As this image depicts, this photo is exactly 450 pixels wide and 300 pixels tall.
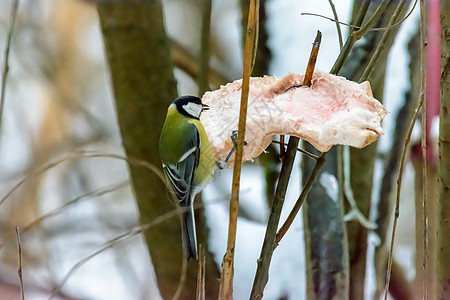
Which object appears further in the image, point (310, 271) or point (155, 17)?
point (155, 17)

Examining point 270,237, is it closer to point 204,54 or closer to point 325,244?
point 325,244

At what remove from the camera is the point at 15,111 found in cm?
159

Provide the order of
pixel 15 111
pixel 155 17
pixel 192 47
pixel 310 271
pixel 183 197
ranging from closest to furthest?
pixel 183 197 < pixel 310 271 < pixel 155 17 < pixel 192 47 < pixel 15 111

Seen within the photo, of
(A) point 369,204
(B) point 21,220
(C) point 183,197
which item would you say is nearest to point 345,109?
(C) point 183,197

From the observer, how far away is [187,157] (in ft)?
1.38

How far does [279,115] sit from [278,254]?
849 mm

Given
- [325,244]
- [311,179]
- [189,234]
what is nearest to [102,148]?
[325,244]

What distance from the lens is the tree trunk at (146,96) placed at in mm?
931

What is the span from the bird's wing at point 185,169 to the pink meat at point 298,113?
23 mm

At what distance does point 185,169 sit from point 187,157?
0.02 m

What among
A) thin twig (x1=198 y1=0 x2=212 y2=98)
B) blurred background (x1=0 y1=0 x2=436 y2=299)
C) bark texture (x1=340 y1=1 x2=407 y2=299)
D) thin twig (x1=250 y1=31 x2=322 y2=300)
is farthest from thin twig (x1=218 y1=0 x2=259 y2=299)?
bark texture (x1=340 y1=1 x2=407 y2=299)

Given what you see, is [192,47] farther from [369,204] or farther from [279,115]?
[279,115]

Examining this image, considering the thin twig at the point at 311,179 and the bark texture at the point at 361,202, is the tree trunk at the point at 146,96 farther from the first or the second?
the thin twig at the point at 311,179

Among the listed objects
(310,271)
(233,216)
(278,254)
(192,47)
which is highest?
Result: (192,47)
